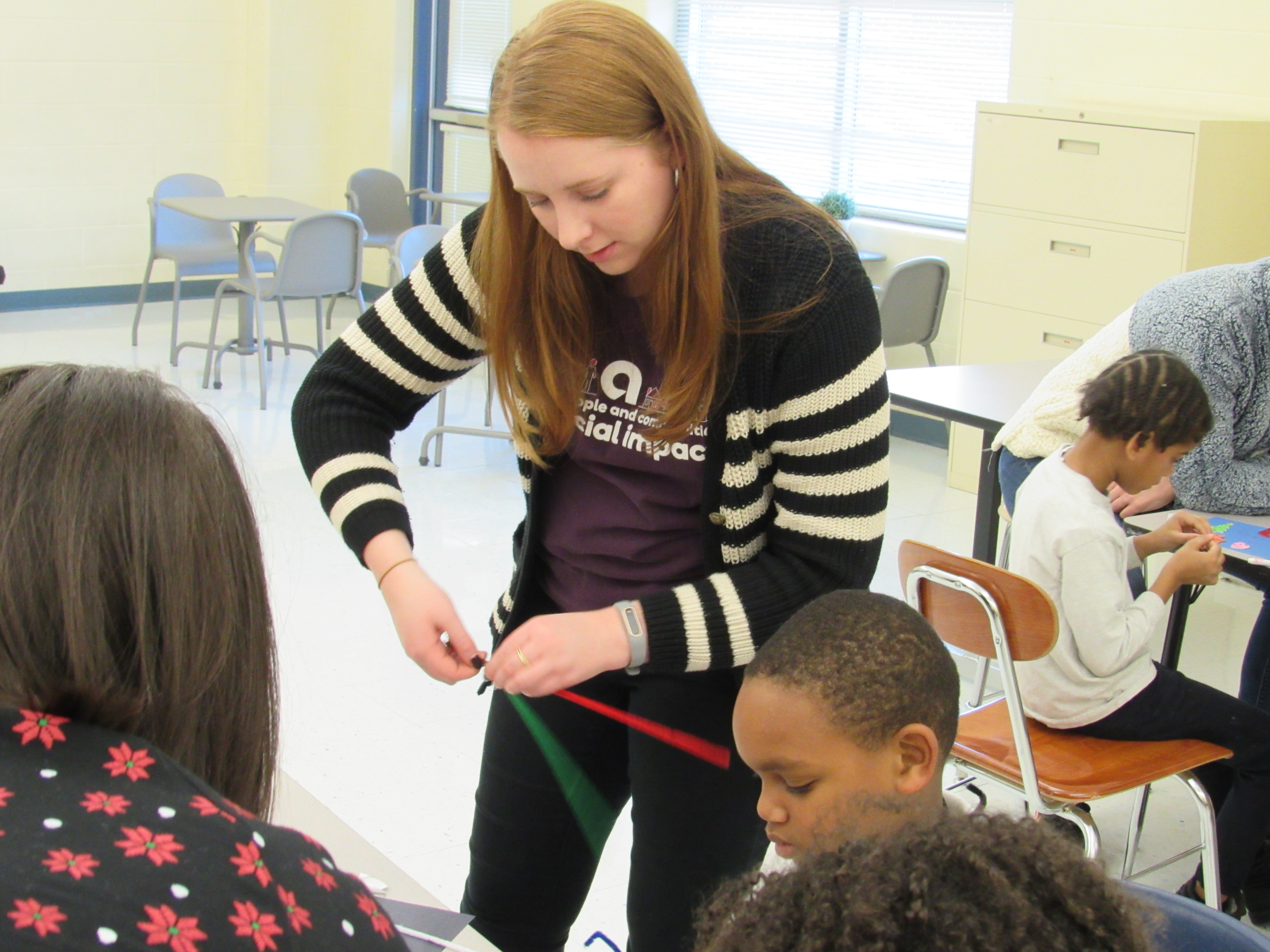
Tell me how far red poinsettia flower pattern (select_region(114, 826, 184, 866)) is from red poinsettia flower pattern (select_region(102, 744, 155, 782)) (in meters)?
0.05

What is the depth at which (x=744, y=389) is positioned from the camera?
1.23m

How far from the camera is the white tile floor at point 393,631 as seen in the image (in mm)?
2607

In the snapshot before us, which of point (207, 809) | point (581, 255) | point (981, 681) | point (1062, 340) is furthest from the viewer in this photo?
point (1062, 340)

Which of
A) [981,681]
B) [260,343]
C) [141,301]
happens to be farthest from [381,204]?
[981,681]

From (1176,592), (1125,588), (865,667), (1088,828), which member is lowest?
(1088,828)

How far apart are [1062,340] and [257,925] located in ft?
13.9

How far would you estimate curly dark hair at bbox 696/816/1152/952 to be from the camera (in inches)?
29.9

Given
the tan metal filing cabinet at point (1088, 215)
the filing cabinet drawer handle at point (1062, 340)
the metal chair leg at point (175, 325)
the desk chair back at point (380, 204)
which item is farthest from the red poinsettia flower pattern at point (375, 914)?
the desk chair back at point (380, 204)

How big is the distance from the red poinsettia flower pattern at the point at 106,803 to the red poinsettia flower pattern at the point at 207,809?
4 centimetres

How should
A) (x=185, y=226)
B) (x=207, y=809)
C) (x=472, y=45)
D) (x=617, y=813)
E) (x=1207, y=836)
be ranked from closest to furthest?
(x=207, y=809) < (x=617, y=813) < (x=1207, y=836) < (x=185, y=226) < (x=472, y=45)

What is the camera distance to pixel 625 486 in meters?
1.32

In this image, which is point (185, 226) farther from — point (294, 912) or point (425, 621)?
point (294, 912)

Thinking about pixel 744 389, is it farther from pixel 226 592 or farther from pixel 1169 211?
pixel 1169 211

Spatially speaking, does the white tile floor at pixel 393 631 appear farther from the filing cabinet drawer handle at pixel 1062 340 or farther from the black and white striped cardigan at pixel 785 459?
the filing cabinet drawer handle at pixel 1062 340
